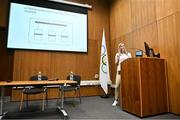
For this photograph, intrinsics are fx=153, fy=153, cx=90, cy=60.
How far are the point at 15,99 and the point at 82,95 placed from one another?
206 cm

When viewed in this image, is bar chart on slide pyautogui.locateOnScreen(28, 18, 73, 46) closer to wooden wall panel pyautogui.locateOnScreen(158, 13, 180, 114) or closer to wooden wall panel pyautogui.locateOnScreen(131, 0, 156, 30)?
wooden wall panel pyautogui.locateOnScreen(131, 0, 156, 30)

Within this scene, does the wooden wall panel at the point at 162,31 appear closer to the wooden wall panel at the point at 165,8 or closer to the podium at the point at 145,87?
the wooden wall panel at the point at 165,8

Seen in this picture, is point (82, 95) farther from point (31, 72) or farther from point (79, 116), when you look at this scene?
point (79, 116)

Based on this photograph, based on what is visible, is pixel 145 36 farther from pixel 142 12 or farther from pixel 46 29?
pixel 46 29

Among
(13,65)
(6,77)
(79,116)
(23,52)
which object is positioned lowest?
(79,116)

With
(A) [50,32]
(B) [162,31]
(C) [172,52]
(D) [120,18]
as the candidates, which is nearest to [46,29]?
(A) [50,32]

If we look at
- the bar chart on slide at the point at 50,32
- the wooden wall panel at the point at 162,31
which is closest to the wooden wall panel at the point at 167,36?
the wooden wall panel at the point at 162,31

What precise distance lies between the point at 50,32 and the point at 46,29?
15cm

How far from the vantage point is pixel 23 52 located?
4.64 m

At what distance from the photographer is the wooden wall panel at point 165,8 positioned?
10.6 ft

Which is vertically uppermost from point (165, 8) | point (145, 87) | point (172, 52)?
point (165, 8)

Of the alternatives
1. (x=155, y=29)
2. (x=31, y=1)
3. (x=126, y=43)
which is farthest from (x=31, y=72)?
(x=155, y=29)

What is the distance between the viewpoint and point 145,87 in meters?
2.94

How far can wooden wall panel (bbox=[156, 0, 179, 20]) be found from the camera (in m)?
3.23
